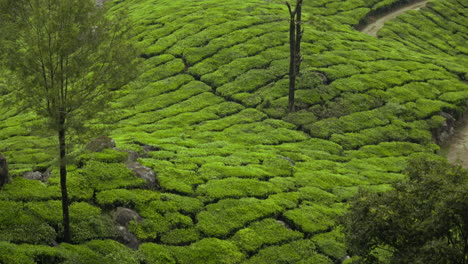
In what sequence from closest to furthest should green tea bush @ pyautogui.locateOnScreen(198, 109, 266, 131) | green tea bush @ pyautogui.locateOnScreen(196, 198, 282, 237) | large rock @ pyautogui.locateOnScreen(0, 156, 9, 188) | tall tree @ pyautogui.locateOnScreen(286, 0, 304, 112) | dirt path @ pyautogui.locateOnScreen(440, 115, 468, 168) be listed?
large rock @ pyautogui.locateOnScreen(0, 156, 9, 188), green tea bush @ pyautogui.locateOnScreen(196, 198, 282, 237), dirt path @ pyautogui.locateOnScreen(440, 115, 468, 168), green tea bush @ pyautogui.locateOnScreen(198, 109, 266, 131), tall tree @ pyautogui.locateOnScreen(286, 0, 304, 112)

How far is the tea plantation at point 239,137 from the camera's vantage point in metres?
29.3

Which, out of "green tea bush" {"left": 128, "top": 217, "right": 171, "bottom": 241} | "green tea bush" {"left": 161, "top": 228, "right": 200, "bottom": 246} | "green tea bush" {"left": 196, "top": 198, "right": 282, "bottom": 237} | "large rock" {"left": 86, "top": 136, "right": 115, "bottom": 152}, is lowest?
"green tea bush" {"left": 196, "top": 198, "right": 282, "bottom": 237}

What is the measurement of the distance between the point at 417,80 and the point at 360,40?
1571 cm

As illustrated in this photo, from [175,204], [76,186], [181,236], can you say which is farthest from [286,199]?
[76,186]

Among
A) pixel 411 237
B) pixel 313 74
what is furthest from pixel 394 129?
pixel 411 237

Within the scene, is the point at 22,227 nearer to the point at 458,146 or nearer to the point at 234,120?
the point at 234,120

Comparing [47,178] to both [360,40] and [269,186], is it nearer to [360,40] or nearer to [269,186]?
[269,186]

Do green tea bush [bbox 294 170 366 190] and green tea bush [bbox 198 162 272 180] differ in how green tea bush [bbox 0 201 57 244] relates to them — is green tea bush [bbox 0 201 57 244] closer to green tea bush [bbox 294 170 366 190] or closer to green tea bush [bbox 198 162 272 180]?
green tea bush [bbox 198 162 272 180]

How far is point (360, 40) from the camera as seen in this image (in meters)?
82.0

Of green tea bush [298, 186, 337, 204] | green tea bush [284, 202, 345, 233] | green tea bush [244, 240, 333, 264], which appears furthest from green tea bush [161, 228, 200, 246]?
green tea bush [298, 186, 337, 204]

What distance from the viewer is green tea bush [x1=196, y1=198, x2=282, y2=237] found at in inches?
1254

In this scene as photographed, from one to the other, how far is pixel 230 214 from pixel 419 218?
581 inches

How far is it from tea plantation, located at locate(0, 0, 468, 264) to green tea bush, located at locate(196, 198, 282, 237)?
0.36 feet

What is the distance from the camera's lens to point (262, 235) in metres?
32.1
